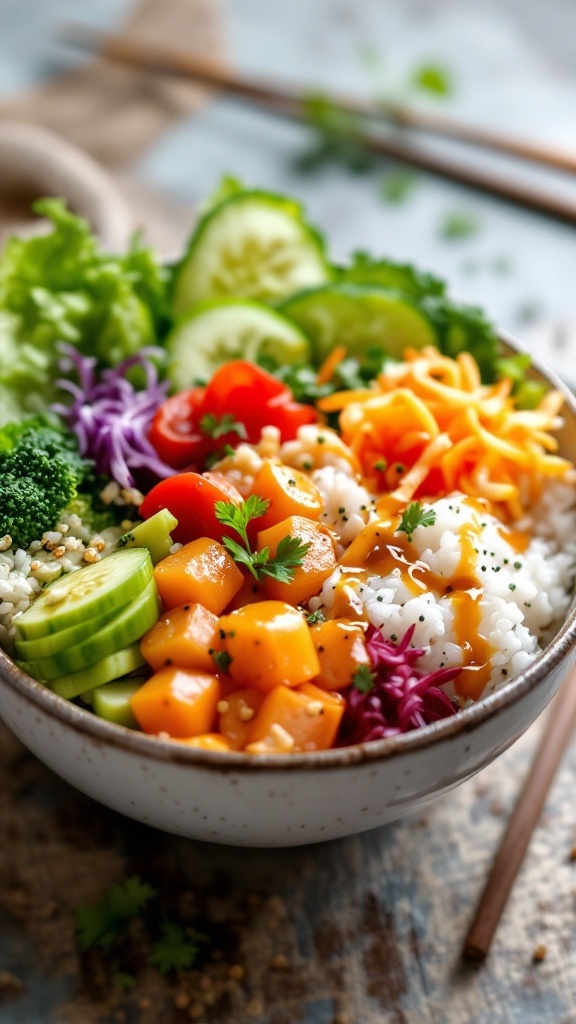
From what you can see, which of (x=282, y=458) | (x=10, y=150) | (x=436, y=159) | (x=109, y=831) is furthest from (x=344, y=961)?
(x=436, y=159)

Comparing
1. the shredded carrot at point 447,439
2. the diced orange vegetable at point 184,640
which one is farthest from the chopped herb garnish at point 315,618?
the shredded carrot at point 447,439

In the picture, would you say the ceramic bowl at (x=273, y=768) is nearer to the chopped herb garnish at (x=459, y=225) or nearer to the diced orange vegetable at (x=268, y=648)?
the diced orange vegetable at (x=268, y=648)

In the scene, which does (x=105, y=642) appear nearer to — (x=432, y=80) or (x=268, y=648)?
(x=268, y=648)

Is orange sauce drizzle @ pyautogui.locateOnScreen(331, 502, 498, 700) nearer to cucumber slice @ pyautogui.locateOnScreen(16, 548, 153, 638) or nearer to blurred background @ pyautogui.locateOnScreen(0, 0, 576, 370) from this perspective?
cucumber slice @ pyautogui.locateOnScreen(16, 548, 153, 638)

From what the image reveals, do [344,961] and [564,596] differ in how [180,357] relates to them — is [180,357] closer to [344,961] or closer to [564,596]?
[564,596]

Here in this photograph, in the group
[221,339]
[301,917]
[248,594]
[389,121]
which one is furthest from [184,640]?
[389,121]

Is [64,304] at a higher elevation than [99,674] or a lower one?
higher
